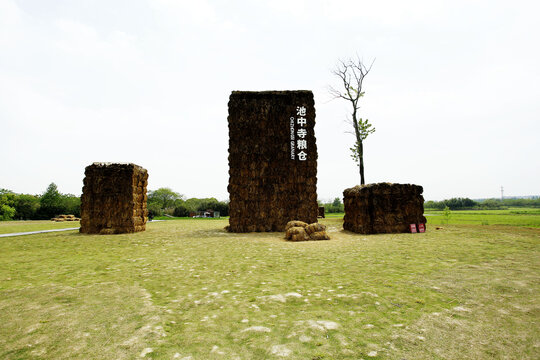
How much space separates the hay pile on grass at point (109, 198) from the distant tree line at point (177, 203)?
20018mm

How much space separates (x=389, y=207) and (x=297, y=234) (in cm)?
549

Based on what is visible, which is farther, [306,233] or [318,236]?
[306,233]

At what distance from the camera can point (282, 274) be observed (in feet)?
17.6

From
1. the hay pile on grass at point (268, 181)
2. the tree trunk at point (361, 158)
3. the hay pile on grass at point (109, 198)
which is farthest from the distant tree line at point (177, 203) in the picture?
the tree trunk at point (361, 158)

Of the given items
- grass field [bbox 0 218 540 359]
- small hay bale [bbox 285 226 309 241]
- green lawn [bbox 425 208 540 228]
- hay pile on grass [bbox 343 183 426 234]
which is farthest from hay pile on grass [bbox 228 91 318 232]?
green lawn [bbox 425 208 540 228]

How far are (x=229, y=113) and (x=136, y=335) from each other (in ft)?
45.1

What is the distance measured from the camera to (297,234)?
36.9 ft

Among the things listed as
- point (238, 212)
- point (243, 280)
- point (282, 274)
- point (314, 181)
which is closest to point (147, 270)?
point (243, 280)

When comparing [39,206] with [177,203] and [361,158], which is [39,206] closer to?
→ [177,203]

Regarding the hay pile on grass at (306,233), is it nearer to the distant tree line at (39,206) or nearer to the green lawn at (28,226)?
the green lawn at (28,226)

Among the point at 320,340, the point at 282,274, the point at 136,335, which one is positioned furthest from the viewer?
the point at 282,274

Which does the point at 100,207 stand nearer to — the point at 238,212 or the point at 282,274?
the point at 238,212

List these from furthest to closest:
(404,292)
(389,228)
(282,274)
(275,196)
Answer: (275,196), (389,228), (282,274), (404,292)

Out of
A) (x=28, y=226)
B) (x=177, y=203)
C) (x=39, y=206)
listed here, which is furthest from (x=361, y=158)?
(x=177, y=203)
